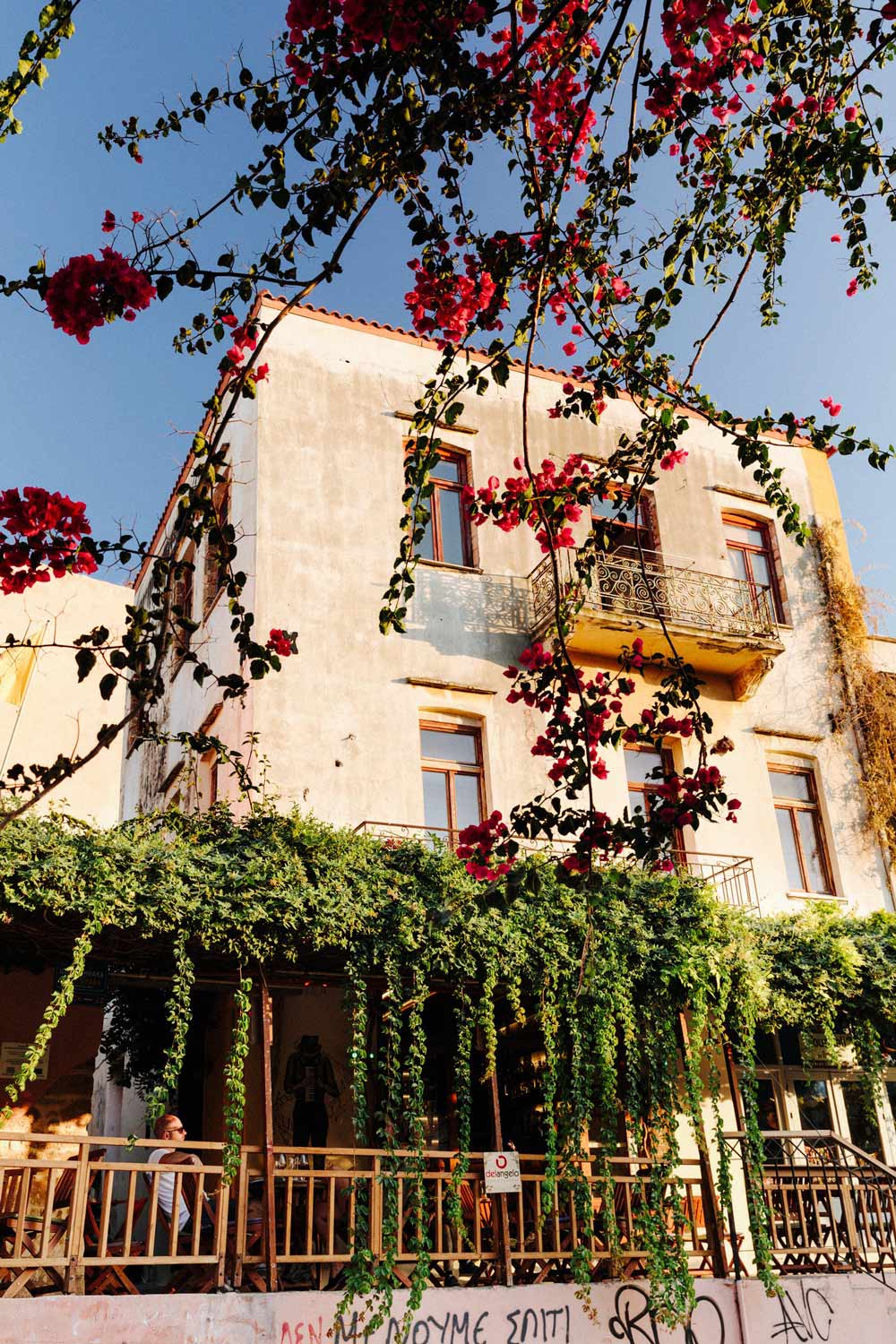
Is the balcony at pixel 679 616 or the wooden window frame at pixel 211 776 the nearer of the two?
the wooden window frame at pixel 211 776

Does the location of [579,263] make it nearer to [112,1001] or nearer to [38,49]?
[38,49]

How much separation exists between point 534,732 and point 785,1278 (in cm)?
659

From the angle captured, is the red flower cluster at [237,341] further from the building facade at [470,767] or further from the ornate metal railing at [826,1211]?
the ornate metal railing at [826,1211]

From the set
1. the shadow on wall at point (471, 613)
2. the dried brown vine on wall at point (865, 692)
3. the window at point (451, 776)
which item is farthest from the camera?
the dried brown vine on wall at point (865, 692)

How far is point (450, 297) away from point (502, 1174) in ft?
25.0

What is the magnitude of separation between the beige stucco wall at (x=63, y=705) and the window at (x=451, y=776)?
11.8ft

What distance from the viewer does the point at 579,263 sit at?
18.9 feet

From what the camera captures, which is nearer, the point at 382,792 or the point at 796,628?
the point at 382,792

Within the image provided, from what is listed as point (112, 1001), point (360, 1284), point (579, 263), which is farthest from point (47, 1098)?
point (579, 263)

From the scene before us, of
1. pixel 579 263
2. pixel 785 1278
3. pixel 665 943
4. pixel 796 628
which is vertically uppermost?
pixel 796 628

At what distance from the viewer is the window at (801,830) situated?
15992 mm

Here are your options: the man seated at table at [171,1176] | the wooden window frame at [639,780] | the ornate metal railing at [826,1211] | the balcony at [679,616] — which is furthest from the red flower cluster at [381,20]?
the wooden window frame at [639,780]

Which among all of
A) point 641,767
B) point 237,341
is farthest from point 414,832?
point 237,341

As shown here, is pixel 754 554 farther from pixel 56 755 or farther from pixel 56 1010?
pixel 56 1010
